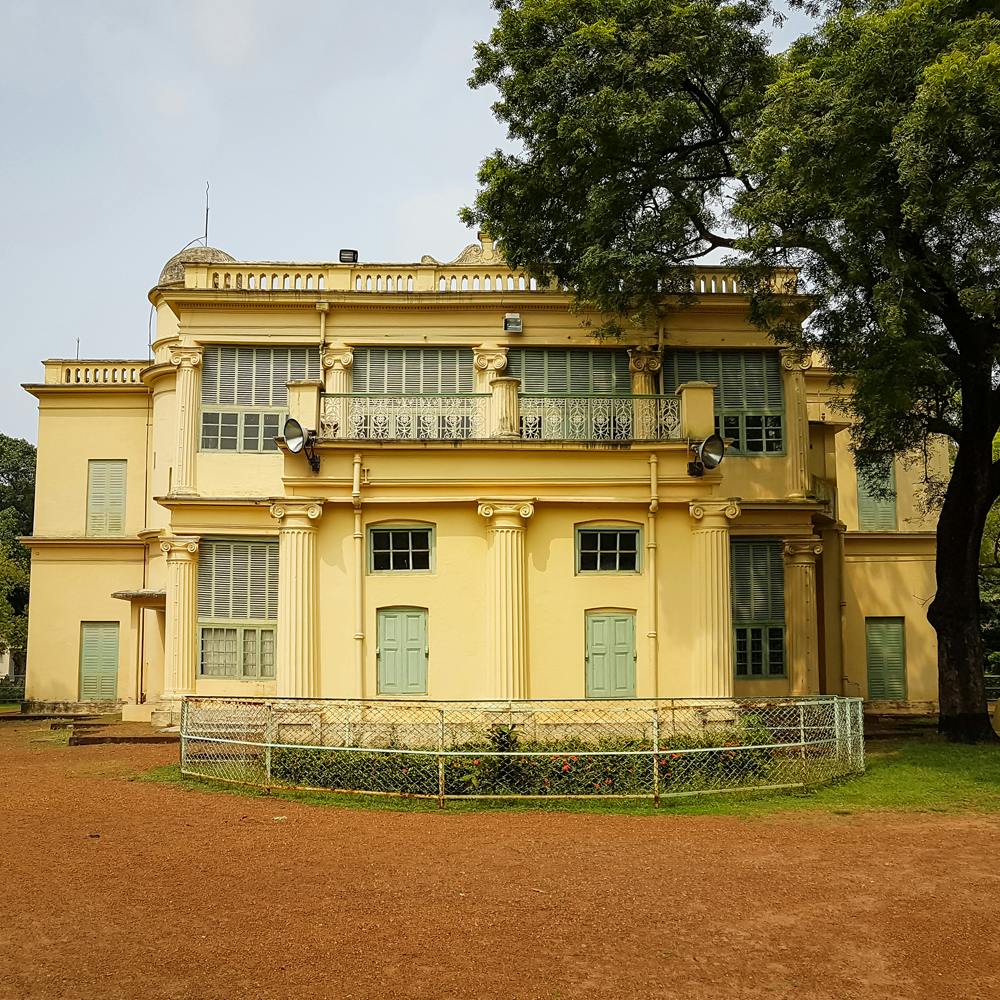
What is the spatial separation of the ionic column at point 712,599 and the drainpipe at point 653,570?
0.53m

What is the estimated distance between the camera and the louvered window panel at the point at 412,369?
60.7ft

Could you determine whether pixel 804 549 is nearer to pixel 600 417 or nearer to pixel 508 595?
pixel 600 417

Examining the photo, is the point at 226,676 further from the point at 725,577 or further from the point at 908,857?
the point at 908,857

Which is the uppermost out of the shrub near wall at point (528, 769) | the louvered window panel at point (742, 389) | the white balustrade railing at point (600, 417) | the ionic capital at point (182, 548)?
the louvered window panel at point (742, 389)

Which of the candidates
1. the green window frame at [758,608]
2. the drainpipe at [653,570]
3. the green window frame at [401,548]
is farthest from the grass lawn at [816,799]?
the green window frame at [758,608]

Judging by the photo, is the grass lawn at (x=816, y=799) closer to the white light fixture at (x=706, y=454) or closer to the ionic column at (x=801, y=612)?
the white light fixture at (x=706, y=454)

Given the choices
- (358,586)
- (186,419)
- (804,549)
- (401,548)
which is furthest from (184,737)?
(804,549)

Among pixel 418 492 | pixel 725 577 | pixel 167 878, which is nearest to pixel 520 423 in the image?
pixel 418 492

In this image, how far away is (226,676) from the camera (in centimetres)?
1780

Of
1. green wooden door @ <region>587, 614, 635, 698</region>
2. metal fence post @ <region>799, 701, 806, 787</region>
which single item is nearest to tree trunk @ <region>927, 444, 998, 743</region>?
metal fence post @ <region>799, 701, 806, 787</region>

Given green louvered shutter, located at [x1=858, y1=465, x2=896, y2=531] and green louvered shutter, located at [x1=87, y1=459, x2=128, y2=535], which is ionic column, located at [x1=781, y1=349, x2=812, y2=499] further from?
green louvered shutter, located at [x1=87, y1=459, x2=128, y2=535]

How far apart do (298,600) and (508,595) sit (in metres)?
2.87

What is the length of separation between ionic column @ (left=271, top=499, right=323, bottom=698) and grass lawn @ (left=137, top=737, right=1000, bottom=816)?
2017 mm

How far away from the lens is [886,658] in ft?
73.0
